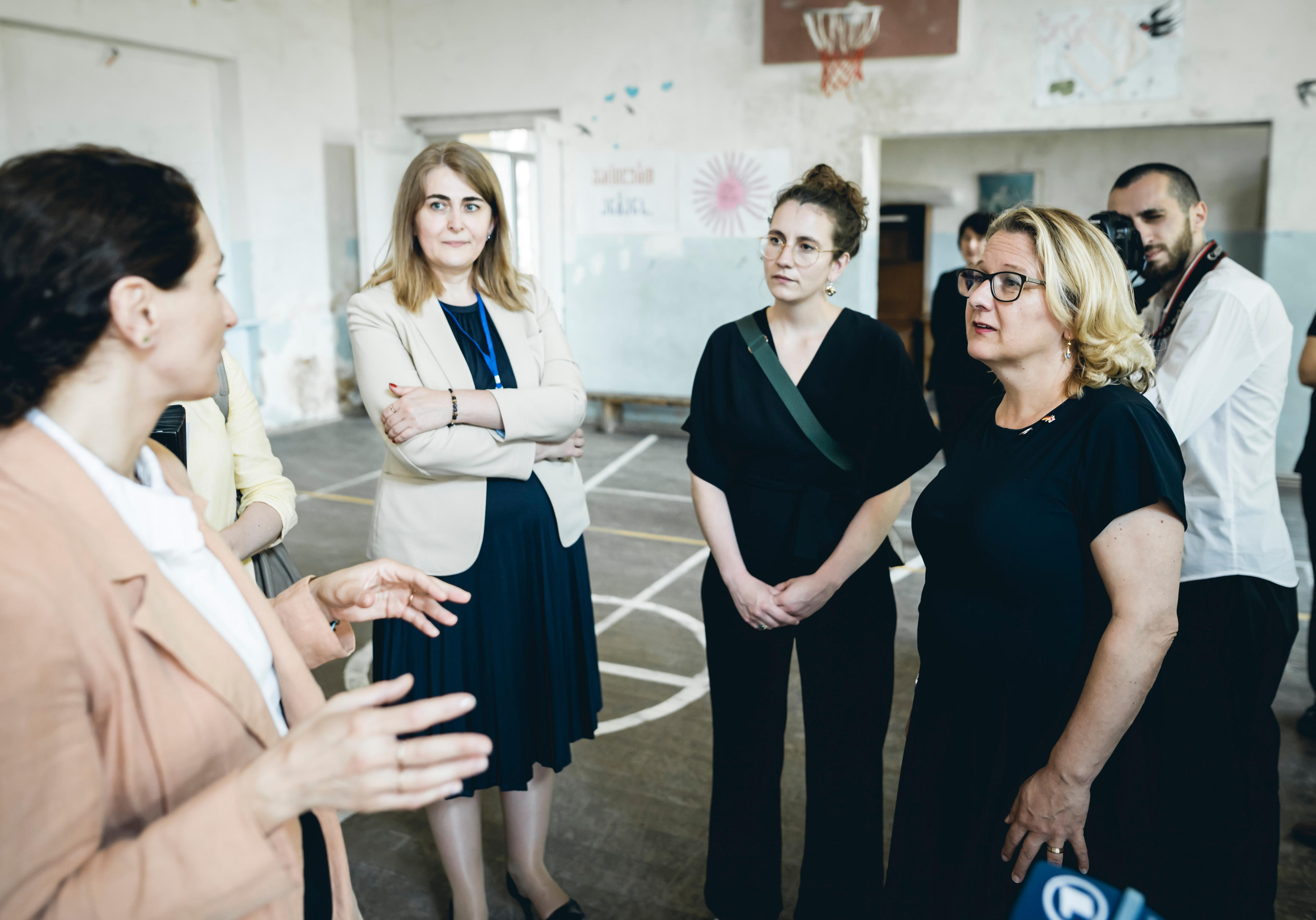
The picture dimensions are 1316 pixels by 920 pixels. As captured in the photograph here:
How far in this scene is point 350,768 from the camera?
0.95 metres

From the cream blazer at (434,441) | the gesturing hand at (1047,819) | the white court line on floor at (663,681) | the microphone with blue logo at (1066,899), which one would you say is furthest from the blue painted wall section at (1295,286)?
the microphone with blue logo at (1066,899)

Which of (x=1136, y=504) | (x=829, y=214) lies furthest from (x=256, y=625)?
(x=829, y=214)

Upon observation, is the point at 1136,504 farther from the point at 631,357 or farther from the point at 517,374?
the point at 631,357

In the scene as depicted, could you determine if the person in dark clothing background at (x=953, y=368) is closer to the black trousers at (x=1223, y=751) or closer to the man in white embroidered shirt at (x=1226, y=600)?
the man in white embroidered shirt at (x=1226, y=600)

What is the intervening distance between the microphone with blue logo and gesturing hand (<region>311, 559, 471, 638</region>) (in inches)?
33.7

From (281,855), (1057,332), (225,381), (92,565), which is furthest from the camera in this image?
(225,381)

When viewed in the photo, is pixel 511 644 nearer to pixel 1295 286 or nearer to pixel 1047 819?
pixel 1047 819

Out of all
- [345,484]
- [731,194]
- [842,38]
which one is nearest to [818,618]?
[345,484]

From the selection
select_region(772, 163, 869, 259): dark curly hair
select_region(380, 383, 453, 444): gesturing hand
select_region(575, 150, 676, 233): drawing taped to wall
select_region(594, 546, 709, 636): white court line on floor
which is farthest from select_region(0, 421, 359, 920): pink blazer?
select_region(575, 150, 676, 233): drawing taped to wall

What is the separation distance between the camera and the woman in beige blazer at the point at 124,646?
0.88 meters

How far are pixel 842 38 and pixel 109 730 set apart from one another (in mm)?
7823

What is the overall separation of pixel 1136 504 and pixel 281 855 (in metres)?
1.34

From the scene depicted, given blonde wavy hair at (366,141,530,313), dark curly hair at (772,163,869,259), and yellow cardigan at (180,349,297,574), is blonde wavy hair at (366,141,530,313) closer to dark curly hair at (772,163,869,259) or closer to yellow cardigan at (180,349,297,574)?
yellow cardigan at (180,349,297,574)

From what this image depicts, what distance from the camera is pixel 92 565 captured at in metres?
0.97
